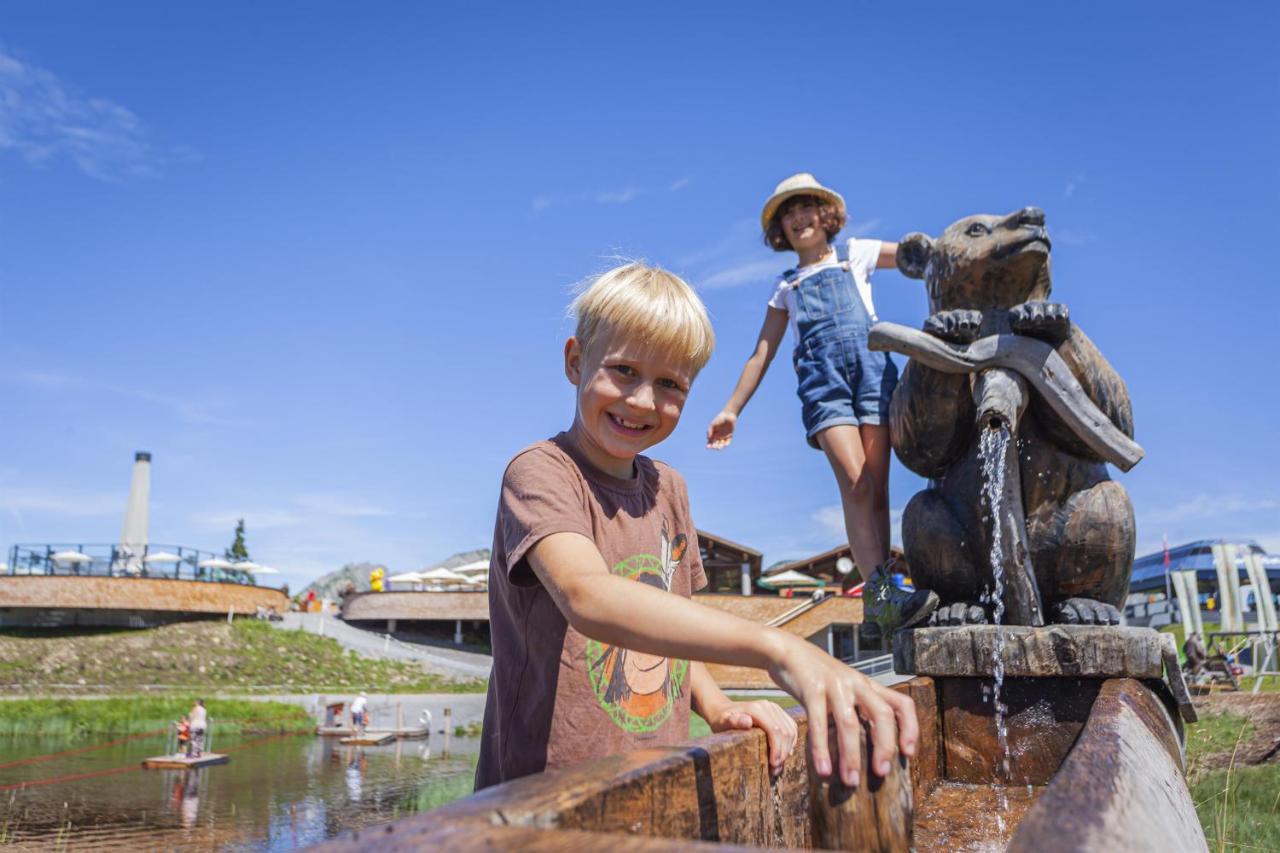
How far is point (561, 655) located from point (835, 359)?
2740mm

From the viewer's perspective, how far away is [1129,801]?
3.18 ft

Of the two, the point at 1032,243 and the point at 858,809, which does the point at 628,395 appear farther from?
the point at 1032,243

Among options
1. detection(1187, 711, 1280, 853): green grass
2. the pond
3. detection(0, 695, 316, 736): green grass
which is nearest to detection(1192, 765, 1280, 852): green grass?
detection(1187, 711, 1280, 853): green grass

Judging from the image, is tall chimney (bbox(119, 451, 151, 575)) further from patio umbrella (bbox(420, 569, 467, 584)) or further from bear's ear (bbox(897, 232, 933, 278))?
bear's ear (bbox(897, 232, 933, 278))

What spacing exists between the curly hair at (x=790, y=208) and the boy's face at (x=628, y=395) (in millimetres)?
2876

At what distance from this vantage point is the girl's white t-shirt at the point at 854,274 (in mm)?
4410

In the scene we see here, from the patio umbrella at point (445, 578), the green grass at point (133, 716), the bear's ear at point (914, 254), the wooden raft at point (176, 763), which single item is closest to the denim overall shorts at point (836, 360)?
the bear's ear at point (914, 254)

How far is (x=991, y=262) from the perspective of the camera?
3.44 metres

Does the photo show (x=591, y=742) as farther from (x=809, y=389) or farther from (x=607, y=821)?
A: (x=809, y=389)

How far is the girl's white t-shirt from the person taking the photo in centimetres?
441

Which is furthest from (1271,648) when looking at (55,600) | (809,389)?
(55,600)

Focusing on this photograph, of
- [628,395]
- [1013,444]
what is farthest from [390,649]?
[628,395]

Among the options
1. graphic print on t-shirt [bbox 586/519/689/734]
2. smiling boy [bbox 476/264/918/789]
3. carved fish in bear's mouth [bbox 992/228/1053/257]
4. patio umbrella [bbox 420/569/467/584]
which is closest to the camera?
smiling boy [bbox 476/264/918/789]

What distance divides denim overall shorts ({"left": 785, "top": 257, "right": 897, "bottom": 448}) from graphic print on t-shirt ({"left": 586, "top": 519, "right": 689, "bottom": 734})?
231cm
